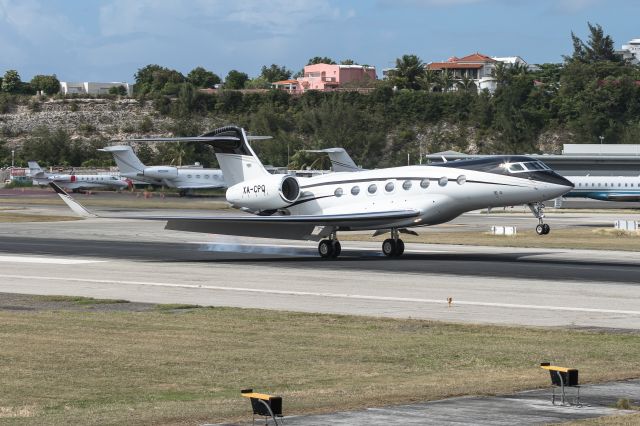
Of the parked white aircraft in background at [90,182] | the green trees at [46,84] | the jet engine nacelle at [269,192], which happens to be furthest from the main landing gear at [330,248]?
the green trees at [46,84]

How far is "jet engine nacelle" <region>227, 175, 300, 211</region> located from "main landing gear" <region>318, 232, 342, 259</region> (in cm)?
237

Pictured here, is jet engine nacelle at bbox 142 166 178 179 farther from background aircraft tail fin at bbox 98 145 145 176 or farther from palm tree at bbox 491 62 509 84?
palm tree at bbox 491 62 509 84

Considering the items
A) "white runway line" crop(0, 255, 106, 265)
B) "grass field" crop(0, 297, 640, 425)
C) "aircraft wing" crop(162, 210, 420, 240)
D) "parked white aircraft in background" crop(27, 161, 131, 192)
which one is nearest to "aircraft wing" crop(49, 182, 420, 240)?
"aircraft wing" crop(162, 210, 420, 240)

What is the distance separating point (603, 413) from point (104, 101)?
168 m

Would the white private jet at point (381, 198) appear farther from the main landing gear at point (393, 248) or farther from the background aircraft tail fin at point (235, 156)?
the background aircraft tail fin at point (235, 156)

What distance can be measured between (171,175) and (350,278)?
233ft

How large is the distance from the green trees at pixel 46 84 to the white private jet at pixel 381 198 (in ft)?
530

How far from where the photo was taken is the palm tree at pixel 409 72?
177625 millimetres

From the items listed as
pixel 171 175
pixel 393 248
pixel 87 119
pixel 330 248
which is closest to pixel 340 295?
pixel 330 248

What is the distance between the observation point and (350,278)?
30.4m

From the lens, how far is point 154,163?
150 meters

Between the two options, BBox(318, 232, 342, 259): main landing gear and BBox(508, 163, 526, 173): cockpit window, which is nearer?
BBox(508, 163, 526, 173): cockpit window

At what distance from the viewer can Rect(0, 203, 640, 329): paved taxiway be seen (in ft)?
77.9

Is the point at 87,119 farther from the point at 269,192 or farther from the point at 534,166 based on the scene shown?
the point at 534,166
